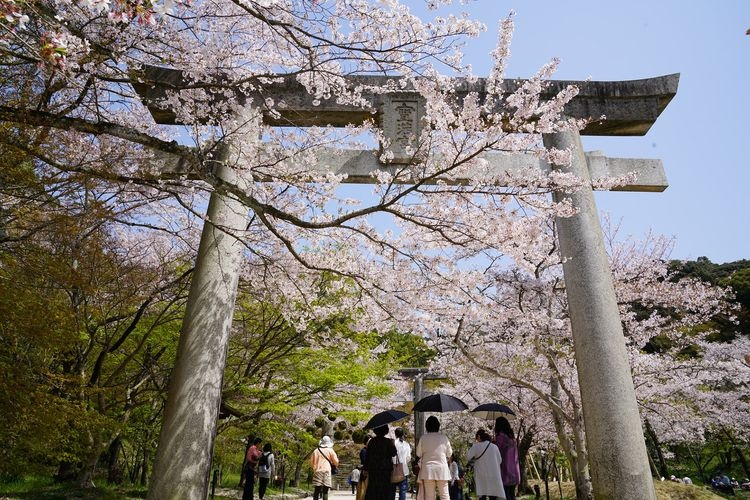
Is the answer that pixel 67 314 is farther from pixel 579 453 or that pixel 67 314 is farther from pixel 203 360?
A: pixel 579 453

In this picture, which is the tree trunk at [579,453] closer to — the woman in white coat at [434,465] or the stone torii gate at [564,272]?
the stone torii gate at [564,272]

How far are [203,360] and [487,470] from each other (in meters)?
3.84

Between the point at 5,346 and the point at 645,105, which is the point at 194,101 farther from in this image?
the point at 645,105

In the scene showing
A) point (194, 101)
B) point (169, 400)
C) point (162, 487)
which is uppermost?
point (194, 101)

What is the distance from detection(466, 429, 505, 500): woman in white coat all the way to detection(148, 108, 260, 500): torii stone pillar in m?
3.36

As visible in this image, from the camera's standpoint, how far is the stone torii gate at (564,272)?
16.0 ft

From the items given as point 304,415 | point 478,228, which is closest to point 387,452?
point 478,228

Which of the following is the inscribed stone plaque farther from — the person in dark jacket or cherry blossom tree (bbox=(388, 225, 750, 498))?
the person in dark jacket

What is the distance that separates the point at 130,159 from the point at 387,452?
505 cm

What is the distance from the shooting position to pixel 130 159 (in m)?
5.80

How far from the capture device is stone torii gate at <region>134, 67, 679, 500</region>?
192 inches

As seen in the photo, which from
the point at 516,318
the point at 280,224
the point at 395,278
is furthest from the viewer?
the point at 516,318

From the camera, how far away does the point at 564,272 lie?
5992mm

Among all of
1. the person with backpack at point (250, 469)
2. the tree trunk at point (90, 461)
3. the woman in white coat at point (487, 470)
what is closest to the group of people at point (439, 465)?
the woman in white coat at point (487, 470)
